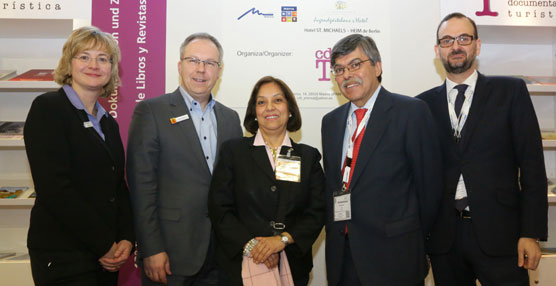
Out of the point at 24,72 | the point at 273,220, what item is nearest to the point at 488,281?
the point at 273,220

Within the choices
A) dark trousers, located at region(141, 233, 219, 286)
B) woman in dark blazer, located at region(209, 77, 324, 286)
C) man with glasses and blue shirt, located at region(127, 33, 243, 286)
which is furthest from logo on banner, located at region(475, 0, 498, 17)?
dark trousers, located at region(141, 233, 219, 286)

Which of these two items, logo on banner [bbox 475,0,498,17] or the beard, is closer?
the beard

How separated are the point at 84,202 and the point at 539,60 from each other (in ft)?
14.5

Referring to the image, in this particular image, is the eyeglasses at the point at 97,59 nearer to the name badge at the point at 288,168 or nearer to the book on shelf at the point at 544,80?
the name badge at the point at 288,168

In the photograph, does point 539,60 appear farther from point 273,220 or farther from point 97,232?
point 97,232

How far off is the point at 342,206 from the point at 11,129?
315 cm

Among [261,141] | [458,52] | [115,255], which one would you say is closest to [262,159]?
[261,141]

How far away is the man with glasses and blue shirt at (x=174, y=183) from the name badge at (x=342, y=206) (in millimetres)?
769

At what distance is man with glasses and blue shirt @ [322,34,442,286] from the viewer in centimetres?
217

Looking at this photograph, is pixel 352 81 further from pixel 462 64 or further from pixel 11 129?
pixel 11 129

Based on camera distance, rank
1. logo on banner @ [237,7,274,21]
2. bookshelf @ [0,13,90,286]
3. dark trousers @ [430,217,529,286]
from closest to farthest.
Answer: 1. dark trousers @ [430,217,529,286]
2. logo on banner @ [237,7,274,21]
3. bookshelf @ [0,13,90,286]

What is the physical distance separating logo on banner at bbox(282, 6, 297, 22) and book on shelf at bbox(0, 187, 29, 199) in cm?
281

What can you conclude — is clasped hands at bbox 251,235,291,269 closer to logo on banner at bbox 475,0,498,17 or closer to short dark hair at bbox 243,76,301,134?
short dark hair at bbox 243,76,301,134

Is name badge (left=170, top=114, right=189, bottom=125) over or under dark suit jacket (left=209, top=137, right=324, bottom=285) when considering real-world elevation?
over
